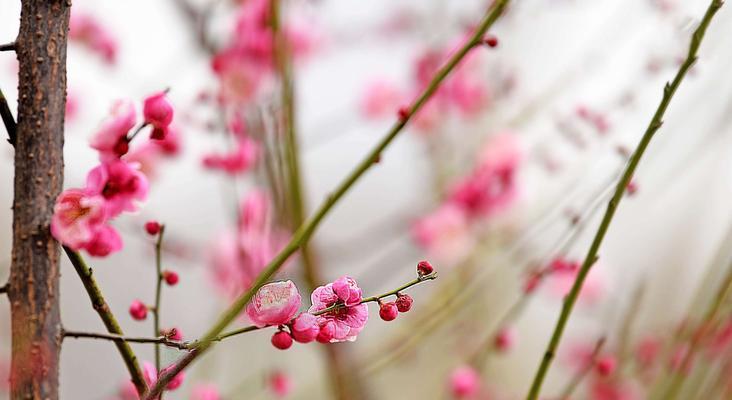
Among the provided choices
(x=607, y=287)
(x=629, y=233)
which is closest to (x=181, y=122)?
(x=607, y=287)

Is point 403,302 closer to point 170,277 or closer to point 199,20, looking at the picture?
point 170,277

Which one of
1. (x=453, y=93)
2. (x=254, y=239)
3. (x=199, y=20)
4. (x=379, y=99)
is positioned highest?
(x=379, y=99)

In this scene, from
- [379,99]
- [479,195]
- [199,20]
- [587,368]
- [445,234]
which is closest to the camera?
[587,368]

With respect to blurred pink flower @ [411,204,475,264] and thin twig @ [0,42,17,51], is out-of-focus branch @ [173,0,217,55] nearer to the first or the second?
blurred pink flower @ [411,204,475,264]

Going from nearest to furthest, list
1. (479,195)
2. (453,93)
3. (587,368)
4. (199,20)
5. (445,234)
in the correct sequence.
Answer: (587,368) < (199,20) < (479,195) < (445,234) < (453,93)

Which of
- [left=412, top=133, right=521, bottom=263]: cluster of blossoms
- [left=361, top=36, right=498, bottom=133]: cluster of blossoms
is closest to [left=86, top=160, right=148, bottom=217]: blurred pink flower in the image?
[left=412, top=133, right=521, bottom=263]: cluster of blossoms

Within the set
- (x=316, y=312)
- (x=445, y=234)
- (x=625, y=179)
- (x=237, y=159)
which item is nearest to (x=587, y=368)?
(x=625, y=179)
